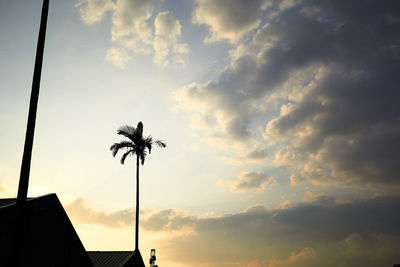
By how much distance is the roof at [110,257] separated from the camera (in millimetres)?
25547

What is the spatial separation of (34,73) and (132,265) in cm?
2267

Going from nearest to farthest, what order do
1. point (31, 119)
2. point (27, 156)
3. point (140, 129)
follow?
point (27, 156) < point (31, 119) < point (140, 129)

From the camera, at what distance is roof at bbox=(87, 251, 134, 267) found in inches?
1006

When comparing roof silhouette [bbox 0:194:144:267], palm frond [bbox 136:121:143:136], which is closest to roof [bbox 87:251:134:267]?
roof silhouette [bbox 0:194:144:267]

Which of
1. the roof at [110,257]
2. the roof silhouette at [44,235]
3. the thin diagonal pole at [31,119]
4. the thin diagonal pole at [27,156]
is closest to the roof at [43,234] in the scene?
the roof silhouette at [44,235]

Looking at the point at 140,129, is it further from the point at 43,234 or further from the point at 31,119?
the point at 31,119

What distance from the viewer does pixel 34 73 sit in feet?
31.7

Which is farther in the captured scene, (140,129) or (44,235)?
(140,129)

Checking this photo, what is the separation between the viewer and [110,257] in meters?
26.9

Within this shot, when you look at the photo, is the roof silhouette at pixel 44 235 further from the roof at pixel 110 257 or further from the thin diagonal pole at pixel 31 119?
the roof at pixel 110 257

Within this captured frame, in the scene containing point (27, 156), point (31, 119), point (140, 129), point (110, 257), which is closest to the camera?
point (27, 156)

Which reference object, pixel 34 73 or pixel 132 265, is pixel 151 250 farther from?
pixel 34 73

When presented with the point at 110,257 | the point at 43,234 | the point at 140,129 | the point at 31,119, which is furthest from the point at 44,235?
the point at 140,129

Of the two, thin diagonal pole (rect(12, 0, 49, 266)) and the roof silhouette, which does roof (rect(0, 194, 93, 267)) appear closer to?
the roof silhouette
